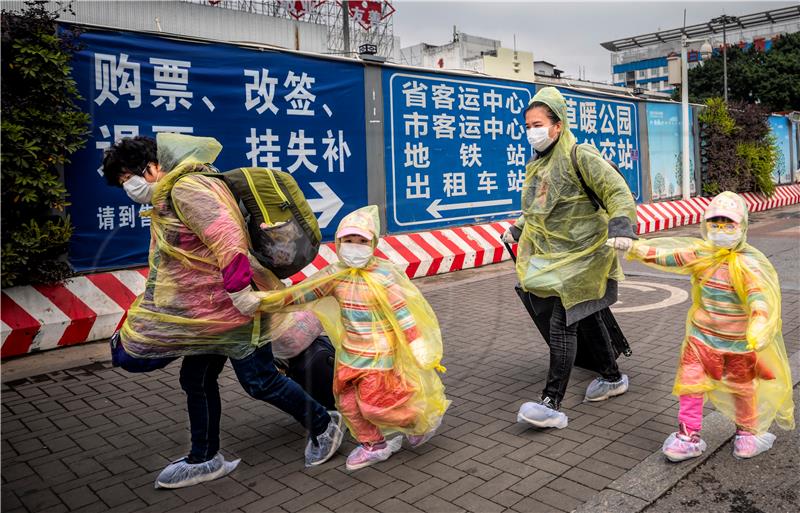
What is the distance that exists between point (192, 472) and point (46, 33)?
14.1 ft

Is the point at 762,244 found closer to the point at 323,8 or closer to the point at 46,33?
the point at 46,33

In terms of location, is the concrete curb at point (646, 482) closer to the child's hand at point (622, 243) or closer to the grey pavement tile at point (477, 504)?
the grey pavement tile at point (477, 504)

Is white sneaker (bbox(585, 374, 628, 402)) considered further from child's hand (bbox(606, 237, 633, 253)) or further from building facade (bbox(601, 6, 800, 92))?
building facade (bbox(601, 6, 800, 92))

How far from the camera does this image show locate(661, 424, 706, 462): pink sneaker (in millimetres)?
3443

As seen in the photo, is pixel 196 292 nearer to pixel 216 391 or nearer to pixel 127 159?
pixel 216 391

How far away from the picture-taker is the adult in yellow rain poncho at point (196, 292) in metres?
3.22

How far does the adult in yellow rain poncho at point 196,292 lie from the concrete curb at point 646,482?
151 cm

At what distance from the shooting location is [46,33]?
596cm

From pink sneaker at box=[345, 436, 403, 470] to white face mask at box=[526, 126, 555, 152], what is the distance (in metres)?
1.90

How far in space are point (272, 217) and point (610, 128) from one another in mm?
11262

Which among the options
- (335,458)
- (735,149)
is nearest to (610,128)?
(735,149)

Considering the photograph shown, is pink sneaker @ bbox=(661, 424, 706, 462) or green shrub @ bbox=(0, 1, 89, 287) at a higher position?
green shrub @ bbox=(0, 1, 89, 287)

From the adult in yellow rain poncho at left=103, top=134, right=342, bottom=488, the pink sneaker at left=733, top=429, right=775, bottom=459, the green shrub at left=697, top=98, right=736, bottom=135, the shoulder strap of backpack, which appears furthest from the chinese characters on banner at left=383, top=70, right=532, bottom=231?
the green shrub at left=697, top=98, right=736, bottom=135

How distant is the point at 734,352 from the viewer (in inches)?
138
